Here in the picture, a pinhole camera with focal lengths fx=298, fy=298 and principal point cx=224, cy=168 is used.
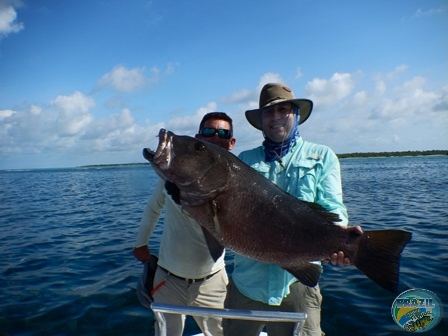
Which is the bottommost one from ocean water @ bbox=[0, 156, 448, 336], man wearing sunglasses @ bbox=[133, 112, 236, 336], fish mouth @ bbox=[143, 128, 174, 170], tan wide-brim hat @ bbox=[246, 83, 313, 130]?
ocean water @ bbox=[0, 156, 448, 336]

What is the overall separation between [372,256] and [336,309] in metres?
4.81

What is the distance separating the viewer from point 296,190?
3320 millimetres

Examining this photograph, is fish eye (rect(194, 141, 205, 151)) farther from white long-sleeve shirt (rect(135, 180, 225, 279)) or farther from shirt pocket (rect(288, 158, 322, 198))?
white long-sleeve shirt (rect(135, 180, 225, 279))

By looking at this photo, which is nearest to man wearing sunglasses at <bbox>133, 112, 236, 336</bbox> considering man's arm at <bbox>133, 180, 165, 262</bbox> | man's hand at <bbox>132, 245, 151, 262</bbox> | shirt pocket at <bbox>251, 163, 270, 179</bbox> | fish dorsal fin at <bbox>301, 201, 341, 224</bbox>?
Answer: man's arm at <bbox>133, 180, 165, 262</bbox>

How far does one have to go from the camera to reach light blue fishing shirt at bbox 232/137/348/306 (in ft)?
10.5

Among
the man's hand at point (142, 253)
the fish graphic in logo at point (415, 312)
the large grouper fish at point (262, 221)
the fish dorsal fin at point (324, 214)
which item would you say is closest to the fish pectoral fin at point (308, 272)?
the large grouper fish at point (262, 221)

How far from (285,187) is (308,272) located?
37.8 inches

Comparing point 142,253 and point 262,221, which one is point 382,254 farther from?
point 142,253

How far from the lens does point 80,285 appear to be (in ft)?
Result: 27.2

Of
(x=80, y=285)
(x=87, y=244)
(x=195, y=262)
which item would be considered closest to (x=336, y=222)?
(x=195, y=262)

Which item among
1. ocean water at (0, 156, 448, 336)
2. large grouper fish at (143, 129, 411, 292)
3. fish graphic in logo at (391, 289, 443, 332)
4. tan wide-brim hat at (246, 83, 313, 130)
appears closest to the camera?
large grouper fish at (143, 129, 411, 292)

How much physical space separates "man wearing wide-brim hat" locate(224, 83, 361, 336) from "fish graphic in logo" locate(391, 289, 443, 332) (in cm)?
246

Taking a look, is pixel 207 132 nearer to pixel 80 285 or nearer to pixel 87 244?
pixel 80 285

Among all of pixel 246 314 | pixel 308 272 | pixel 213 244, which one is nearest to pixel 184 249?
pixel 213 244
